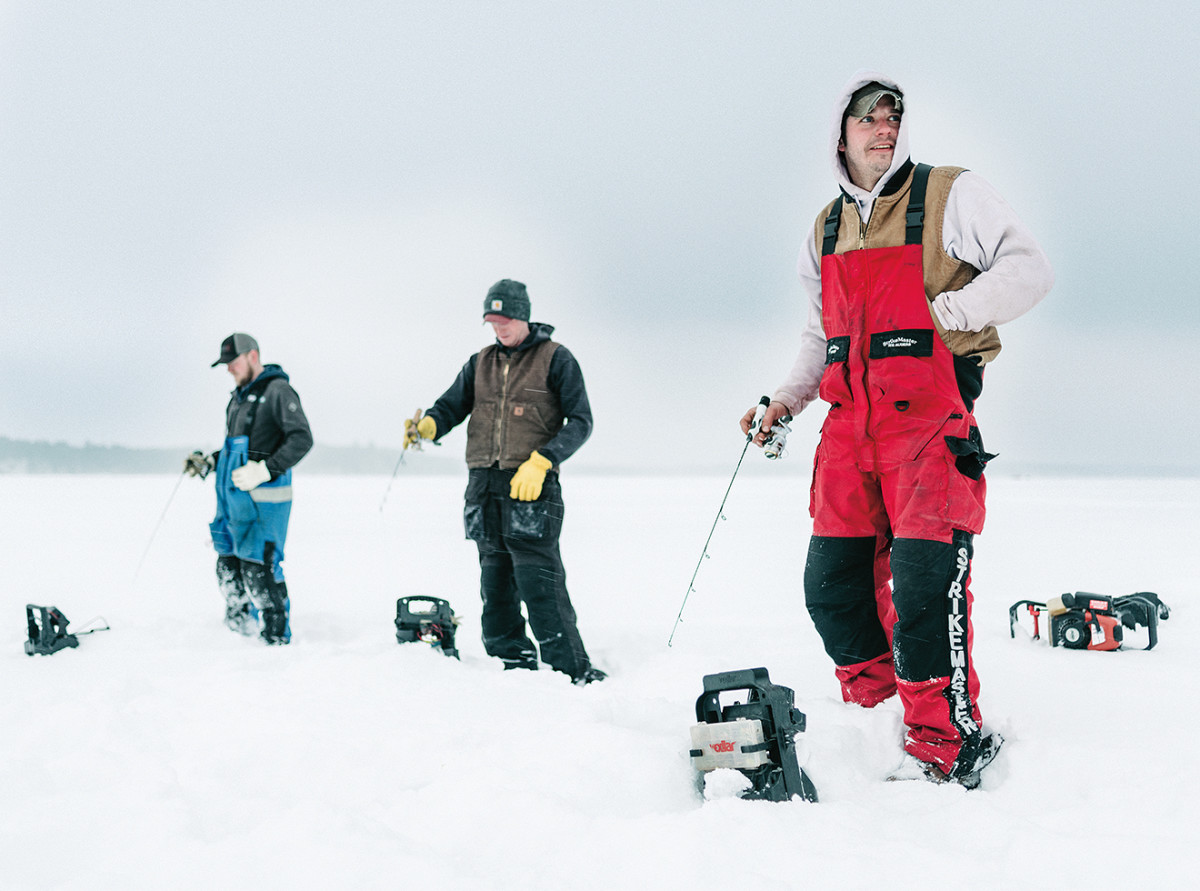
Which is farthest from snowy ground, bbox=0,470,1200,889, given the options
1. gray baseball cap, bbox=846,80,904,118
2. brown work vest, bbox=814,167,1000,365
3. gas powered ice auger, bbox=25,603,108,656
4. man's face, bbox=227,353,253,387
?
gray baseball cap, bbox=846,80,904,118

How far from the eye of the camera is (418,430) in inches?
159

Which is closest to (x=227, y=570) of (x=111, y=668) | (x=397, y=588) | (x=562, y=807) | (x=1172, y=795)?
(x=111, y=668)

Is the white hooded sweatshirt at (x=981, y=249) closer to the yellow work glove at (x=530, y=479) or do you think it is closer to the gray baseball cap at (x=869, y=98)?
the gray baseball cap at (x=869, y=98)

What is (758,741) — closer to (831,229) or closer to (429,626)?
(831,229)

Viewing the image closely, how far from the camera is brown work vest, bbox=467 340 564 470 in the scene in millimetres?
3773

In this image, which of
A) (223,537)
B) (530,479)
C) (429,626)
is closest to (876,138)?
(530,479)

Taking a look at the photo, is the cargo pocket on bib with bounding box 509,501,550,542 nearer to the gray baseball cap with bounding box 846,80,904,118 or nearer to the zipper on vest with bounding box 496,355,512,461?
the zipper on vest with bounding box 496,355,512,461

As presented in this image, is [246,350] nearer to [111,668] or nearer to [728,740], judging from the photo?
[111,668]

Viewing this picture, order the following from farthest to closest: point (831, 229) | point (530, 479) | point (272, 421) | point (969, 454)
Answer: point (272, 421)
point (530, 479)
point (831, 229)
point (969, 454)

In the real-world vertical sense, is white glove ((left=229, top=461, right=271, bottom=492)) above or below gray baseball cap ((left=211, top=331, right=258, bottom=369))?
below

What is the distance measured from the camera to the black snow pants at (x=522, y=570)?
369 centimetres

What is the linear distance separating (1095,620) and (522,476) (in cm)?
305

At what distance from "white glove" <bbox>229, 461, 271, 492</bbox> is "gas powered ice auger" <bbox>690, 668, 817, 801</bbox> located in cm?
311

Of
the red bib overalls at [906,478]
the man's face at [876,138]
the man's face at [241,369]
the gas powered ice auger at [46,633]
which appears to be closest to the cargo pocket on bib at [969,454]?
the red bib overalls at [906,478]
